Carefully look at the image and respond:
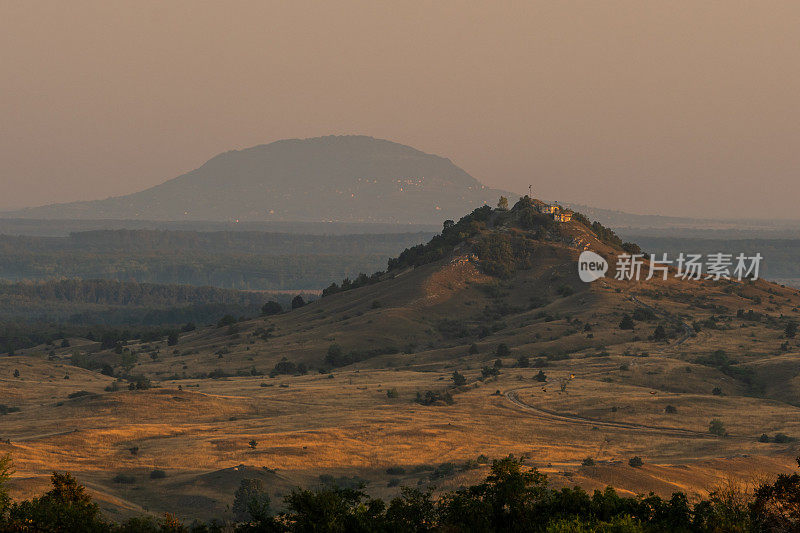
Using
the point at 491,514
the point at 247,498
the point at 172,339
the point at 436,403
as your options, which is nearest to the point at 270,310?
the point at 172,339

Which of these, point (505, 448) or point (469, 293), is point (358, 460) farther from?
point (469, 293)

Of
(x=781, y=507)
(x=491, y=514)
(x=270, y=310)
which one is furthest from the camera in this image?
(x=270, y=310)

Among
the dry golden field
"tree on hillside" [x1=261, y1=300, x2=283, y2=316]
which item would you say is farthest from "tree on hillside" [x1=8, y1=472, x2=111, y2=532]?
"tree on hillside" [x1=261, y1=300, x2=283, y2=316]

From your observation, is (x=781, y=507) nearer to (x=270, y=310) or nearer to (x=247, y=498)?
(x=247, y=498)

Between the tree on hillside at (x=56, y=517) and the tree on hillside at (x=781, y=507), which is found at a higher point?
the tree on hillside at (x=781, y=507)

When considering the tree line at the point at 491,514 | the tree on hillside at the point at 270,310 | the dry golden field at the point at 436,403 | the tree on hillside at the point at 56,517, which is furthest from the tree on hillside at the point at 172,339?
the tree on hillside at the point at 56,517

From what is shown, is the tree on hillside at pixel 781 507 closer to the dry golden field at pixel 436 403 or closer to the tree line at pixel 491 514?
the tree line at pixel 491 514

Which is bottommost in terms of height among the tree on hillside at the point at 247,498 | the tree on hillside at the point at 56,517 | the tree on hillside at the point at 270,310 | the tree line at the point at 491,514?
the tree on hillside at the point at 247,498

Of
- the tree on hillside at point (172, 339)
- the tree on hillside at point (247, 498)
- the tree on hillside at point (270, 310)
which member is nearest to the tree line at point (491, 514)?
the tree on hillside at point (247, 498)

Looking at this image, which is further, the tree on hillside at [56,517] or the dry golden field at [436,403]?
the dry golden field at [436,403]

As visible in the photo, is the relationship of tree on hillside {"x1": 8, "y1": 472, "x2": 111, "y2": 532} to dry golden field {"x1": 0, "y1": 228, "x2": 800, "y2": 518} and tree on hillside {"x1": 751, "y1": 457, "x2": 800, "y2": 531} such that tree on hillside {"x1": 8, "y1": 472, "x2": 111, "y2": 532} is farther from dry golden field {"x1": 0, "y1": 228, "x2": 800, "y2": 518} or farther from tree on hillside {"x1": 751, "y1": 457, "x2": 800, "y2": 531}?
tree on hillside {"x1": 751, "y1": 457, "x2": 800, "y2": 531}

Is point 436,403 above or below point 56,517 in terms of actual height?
below

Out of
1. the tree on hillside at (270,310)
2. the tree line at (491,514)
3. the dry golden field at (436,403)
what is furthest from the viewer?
the tree on hillside at (270,310)

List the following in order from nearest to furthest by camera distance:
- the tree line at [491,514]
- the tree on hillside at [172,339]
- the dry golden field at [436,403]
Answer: the tree line at [491,514] < the dry golden field at [436,403] < the tree on hillside at [172,339]
